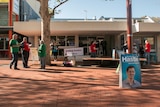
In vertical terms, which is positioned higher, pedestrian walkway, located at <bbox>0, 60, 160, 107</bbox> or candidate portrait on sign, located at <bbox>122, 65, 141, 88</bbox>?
candidate portrait on sign, located at <bbox>122, 65, 141, 88</bbox>

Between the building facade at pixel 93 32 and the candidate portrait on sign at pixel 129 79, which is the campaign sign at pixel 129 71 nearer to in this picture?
the candidate portrait on sign at pixel 129 79

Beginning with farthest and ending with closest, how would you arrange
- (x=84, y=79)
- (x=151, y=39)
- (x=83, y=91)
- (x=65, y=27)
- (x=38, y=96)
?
(x=151, y=39), (x=65, y=27), (x=84, y=79), (x=83, y=91), (x=38, y=96)

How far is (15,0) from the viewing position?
1187 inches

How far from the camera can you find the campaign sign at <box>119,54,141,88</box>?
9070mm

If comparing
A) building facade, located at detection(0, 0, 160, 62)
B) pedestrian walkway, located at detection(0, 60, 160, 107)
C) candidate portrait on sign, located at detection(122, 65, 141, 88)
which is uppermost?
building facade, located at detection(0, 0, 160, 62)

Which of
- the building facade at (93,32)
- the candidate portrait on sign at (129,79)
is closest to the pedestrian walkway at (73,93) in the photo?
the candidate portrait on sign at (129,79)

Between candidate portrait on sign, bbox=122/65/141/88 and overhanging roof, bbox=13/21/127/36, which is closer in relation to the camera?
candidate portrait on sign, bbox=122/65/141/88

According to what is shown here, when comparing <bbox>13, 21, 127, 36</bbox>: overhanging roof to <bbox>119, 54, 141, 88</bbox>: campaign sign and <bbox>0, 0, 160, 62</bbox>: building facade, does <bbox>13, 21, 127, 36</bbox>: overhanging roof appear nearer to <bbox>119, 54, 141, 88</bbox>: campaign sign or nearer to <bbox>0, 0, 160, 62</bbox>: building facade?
<bbox>0, 0, 160, 62</bbox>: building facade

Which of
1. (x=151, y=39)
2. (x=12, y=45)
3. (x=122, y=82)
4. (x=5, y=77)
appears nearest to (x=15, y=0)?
(x=151, y=39)

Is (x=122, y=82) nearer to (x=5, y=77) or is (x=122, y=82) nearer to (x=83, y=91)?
(x=83, y=91)

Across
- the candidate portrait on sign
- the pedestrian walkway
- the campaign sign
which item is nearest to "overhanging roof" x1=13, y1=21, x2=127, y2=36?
the pedestrian walkway

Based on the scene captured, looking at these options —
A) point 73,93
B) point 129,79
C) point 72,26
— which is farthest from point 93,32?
point 73,93

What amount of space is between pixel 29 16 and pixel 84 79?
1147 inches

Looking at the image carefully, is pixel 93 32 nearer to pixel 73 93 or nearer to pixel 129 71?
pixel 129 71
